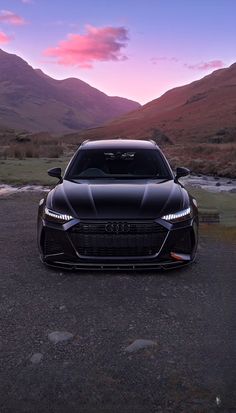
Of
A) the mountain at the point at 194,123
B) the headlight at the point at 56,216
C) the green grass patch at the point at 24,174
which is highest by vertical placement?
the headlight at the point at 56,216

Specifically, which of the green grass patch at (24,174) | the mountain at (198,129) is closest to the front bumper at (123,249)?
the green grass patch at (24,174)

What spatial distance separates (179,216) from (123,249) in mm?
747

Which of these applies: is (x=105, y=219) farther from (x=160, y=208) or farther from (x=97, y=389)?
(x=97, y=389)

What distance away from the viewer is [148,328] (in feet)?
15.1

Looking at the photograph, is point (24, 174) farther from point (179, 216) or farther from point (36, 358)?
point (36, 358)

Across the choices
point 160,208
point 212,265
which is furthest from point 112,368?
point 212,265

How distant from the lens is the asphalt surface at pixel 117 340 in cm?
339

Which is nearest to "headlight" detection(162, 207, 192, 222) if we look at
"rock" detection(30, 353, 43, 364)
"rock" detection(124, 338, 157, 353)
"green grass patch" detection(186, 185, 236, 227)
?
"rock" detection(124, 338, 157, 353)

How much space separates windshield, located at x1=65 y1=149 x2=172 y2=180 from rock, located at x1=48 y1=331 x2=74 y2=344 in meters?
3.22

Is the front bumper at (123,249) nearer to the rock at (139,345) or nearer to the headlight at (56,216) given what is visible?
the headlight at (56,216)

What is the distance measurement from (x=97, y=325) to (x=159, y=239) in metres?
1.56

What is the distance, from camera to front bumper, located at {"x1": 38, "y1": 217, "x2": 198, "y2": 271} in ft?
19.4

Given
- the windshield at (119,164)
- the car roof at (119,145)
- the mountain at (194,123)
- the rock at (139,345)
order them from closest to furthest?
the rock at (139,345) → the windshield at (119,164) → the car roof at (119,145) → the mountain at (194,123)

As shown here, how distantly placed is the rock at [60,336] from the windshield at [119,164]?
3225mm
